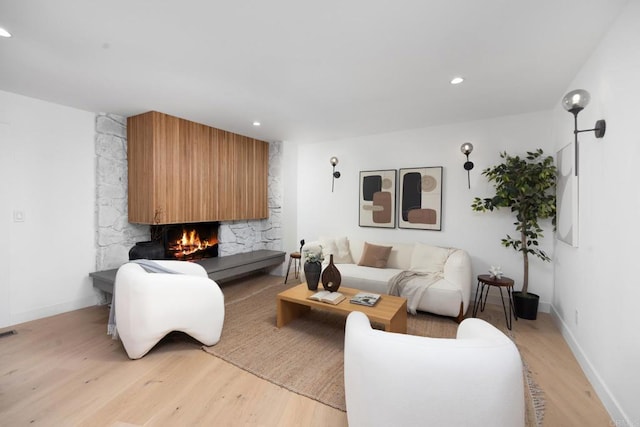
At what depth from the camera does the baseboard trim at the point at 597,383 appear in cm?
160

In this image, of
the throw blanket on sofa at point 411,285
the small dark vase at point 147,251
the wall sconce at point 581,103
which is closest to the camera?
the wall sconce at point 581,103

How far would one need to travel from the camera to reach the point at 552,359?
91.2 inches

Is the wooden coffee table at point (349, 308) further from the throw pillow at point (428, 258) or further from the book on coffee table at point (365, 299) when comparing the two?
the throw pillow at point (428, 258)

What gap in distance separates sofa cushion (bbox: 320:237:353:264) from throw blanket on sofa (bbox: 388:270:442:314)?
1.00 meters

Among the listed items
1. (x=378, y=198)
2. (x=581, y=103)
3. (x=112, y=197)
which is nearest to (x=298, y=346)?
(x=378, y=198)

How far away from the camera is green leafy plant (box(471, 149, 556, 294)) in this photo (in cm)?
302

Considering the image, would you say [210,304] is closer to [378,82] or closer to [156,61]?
[156,61]

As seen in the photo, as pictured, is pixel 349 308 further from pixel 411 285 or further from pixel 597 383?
pixel 597 383

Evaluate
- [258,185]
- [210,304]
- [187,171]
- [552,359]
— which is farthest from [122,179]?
[552,359]

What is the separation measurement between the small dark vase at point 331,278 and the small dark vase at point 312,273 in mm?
102

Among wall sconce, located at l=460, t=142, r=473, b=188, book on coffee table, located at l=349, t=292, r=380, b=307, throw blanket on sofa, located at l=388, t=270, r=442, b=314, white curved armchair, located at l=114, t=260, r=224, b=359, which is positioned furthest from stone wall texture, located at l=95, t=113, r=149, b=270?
wall sconce, located at l=460, t=142, r=473, b=188

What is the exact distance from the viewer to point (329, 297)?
106 inches

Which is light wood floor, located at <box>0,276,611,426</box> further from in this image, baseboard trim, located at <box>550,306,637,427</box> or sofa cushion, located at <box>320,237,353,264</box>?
sofa cushion, located at <box>320,237,353,264</box>

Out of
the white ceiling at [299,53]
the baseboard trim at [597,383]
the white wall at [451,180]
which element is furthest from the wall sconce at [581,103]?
the baseboard trim at [597,383]
